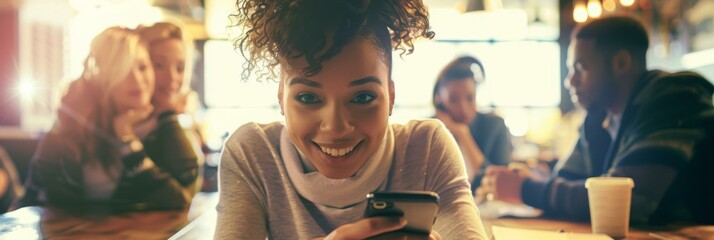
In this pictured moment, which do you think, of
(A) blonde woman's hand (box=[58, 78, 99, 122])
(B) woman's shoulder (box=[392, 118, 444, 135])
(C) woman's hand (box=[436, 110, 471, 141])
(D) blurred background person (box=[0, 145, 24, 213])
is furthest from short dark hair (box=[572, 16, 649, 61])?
(D) blurred background person (box=[0, 145, 24, 213])

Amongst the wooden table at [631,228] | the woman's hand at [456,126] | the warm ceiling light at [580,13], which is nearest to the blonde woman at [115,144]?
the woman's hand at [456,126]

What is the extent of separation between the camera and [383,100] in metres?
0.80

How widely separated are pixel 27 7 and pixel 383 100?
9.94 ft

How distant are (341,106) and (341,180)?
125 mm

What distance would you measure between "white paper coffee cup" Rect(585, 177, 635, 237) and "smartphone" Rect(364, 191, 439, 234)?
724 mm

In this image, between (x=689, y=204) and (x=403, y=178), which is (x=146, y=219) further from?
(x=689, y=204)

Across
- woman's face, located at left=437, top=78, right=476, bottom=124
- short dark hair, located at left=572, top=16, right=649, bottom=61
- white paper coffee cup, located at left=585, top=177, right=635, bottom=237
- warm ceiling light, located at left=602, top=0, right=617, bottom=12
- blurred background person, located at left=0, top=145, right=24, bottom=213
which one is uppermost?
warm ceiling light, located at left=602, top=0, right=617, bottom=12

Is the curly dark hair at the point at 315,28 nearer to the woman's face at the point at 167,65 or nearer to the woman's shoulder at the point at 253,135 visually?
the woman's shoulder at the point at 253,135

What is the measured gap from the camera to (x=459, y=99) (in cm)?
278

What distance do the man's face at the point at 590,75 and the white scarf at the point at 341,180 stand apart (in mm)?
1377

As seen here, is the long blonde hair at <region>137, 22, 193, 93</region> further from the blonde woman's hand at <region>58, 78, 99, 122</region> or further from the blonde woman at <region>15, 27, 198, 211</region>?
the blonde woman's hand at <region>58, 78, 99, 122</region>

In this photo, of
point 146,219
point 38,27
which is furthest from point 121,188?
point 38,27

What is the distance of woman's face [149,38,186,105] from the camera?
7.49 feet

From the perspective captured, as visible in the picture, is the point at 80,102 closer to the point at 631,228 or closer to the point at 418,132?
the point at 418,132
